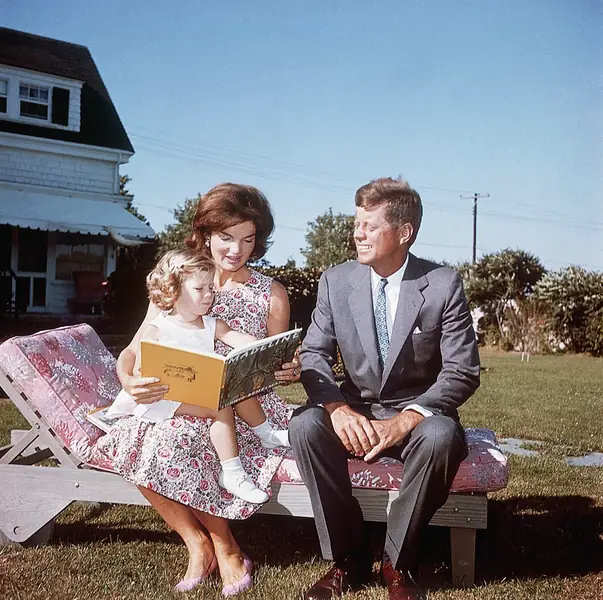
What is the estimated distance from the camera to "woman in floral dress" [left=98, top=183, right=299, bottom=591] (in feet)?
10.6

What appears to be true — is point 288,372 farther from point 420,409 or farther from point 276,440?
point 420,409

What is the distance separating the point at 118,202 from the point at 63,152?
200cm

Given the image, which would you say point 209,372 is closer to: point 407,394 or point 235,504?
point 235,504

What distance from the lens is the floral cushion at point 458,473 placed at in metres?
3.27

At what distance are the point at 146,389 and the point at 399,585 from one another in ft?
4.47

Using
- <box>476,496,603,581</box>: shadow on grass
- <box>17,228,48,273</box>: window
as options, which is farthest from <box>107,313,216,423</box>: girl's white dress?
<box>17,228,48,273</box>: window

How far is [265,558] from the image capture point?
3.71 m

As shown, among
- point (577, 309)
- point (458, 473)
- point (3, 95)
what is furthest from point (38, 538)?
point (3, 95)

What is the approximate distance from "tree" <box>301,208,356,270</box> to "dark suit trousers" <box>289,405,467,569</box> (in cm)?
4077

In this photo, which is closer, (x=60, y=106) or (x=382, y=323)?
(x=382, y=323)

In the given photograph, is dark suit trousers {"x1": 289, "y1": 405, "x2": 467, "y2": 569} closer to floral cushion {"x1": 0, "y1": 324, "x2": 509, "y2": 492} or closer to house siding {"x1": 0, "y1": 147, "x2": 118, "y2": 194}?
floral cushion {"x1": 0, "y1": 324, "x2": 509, "y2": 492}

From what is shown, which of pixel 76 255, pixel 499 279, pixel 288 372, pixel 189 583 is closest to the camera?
pixel 189 583

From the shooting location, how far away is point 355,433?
323 cm

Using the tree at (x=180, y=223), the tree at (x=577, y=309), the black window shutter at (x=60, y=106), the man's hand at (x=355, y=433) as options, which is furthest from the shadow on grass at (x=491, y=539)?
the tree at (x=180, y=223)
